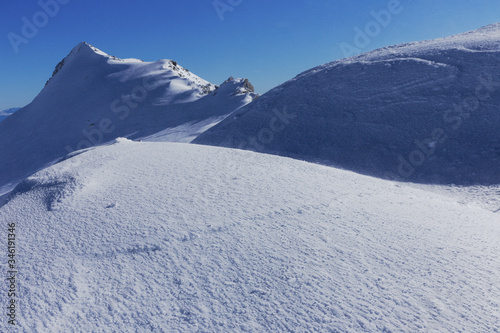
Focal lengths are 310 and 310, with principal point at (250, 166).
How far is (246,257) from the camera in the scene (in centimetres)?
280

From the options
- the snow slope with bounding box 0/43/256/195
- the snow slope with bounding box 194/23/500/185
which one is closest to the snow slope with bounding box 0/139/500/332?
the snow slope with bounding box 194/23/500/185

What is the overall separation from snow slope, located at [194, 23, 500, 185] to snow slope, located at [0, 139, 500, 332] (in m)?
2.67

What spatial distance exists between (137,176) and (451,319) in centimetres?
400

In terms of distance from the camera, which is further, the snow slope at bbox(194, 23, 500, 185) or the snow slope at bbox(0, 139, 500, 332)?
the snow slope at bbox(194, 23, 500, 185)

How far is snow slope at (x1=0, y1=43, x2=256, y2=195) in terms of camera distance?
18609 millimetres

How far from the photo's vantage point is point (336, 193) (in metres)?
4.16

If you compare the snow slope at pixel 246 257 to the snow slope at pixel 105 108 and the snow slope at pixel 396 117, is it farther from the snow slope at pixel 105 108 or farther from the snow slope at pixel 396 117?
the snow slope at pixel 105 108

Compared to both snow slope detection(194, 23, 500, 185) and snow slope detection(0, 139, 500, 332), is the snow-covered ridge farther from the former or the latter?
snow slope detection(0, 139, 500, 332)

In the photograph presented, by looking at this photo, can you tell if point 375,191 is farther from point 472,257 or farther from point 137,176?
point 137,176

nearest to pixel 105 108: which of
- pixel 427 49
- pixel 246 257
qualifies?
pixel 427 49

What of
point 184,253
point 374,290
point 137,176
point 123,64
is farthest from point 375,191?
point 123,64

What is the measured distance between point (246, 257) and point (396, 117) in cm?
638

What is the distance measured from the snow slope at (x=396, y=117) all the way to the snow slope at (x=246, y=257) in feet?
8.75

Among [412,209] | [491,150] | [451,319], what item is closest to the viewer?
[451,319]
